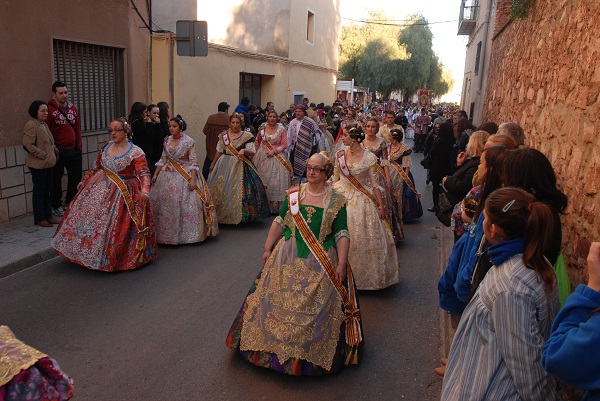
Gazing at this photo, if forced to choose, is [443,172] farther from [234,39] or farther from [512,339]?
[234,39]

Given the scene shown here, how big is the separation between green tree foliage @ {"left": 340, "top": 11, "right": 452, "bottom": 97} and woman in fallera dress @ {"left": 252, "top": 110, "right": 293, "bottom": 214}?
32.0m

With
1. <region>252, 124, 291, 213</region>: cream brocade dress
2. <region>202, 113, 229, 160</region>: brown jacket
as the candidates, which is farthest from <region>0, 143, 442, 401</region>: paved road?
<region>202, 113, 229, 160</region>: brown jacket

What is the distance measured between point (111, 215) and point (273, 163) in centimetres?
411

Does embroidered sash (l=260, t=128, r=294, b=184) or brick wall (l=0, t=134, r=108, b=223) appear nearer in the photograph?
brick wall (l=0, t=134, r=108, b=223)

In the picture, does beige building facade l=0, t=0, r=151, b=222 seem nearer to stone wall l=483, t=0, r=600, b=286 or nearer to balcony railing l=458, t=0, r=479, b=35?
stone wall l=483, t=0, r=600, b=286

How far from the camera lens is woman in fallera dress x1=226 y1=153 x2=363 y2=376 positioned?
4.11 metres

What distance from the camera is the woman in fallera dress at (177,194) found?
7605mm

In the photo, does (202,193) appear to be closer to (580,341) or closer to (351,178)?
(351,178)

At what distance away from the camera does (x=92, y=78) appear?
9992mm

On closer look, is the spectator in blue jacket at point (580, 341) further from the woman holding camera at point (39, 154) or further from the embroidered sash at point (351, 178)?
the woman holding camera at point (39, 154)

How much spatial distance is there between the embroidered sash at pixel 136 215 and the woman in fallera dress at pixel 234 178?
229 centimetres

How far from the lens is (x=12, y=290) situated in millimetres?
5781

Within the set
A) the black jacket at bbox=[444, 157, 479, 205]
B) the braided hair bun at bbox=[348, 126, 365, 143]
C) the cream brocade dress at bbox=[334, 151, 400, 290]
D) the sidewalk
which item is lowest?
the sidewalk

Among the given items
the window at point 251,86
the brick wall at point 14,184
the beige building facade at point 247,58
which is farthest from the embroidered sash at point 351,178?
the window at point 251,86
